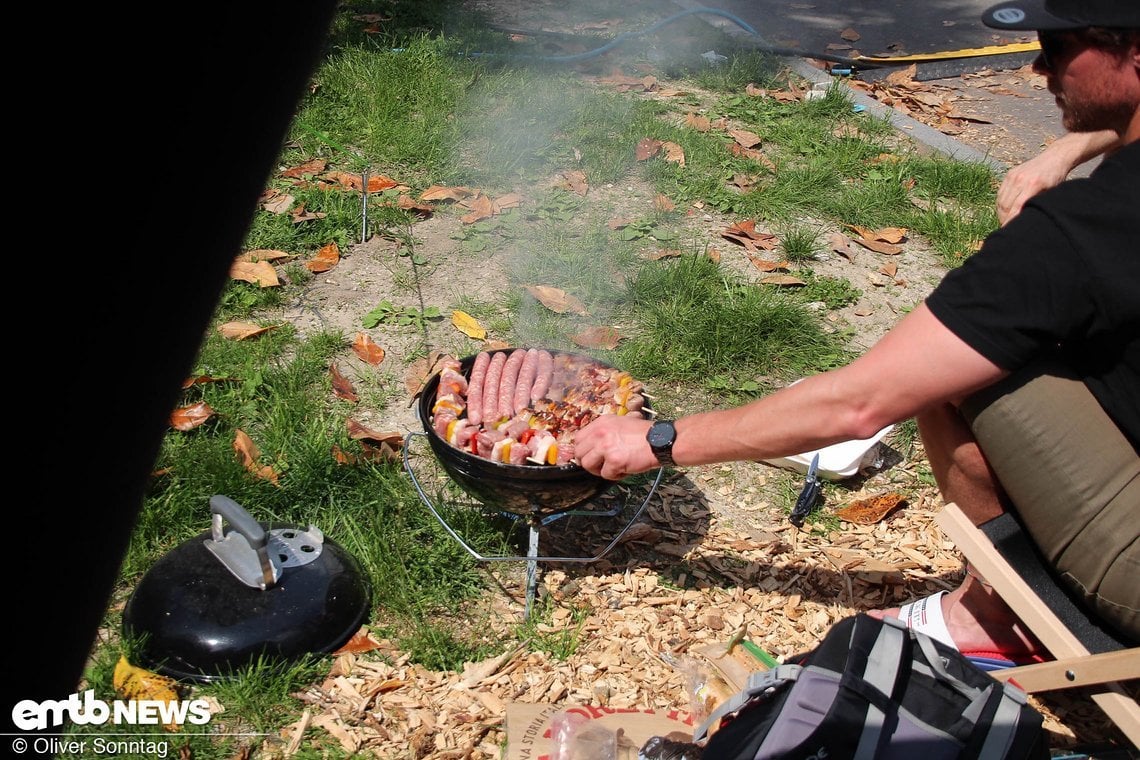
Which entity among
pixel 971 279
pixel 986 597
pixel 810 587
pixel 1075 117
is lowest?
pixel 810 587

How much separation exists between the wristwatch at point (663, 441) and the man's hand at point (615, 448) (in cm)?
2

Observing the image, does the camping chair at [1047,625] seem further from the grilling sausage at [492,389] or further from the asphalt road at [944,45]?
the asphalt road at [944,45]

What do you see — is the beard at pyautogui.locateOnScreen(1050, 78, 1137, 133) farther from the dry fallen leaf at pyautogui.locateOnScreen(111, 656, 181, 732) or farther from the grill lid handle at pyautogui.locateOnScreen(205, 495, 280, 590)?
the dry fallen leaf at pyautogui.locateOnScreen(111, 656, 181, 732)

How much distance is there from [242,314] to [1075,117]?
379cm

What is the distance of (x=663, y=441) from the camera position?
2.95 metres

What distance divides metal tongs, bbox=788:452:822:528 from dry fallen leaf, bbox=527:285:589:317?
1.61 m

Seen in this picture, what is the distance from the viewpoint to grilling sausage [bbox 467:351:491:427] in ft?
11.3

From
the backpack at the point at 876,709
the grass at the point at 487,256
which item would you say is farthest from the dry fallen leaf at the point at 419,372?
the backpack at the point at 876,709

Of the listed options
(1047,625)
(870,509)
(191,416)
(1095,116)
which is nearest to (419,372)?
(191,416)

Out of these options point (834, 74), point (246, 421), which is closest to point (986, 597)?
point (246, 421)

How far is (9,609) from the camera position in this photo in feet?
1.93

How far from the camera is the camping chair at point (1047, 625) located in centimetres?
259

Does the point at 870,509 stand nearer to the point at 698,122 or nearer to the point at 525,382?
the point at 525,382

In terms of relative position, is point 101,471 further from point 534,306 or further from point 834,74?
point 834,74
